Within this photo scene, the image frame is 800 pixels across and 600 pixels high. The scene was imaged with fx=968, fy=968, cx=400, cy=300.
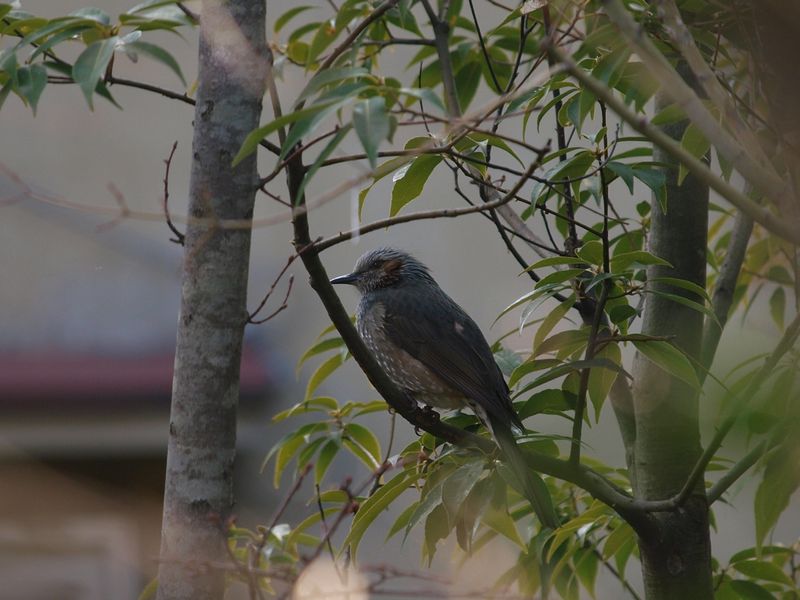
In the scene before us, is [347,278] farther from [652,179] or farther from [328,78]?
[328,78]

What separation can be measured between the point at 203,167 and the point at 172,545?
96 cm

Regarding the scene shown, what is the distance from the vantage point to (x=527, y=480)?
250 cm

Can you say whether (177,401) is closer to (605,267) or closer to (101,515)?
(605,267)

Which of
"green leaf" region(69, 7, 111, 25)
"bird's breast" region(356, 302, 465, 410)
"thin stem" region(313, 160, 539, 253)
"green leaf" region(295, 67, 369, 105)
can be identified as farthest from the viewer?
"bird's breast" region(356, 302, 465, 410)

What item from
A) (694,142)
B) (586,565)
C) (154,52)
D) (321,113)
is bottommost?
(586,565)

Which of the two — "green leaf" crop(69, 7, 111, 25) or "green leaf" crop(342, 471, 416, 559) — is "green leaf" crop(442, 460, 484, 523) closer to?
"green leaf" crop(342, 471, 416, 559)

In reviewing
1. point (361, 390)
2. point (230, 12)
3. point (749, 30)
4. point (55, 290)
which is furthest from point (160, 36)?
point (749, 30)

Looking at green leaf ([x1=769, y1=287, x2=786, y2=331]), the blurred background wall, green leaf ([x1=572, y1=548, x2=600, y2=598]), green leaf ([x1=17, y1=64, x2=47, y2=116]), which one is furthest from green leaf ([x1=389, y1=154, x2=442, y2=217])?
the blurred background wall

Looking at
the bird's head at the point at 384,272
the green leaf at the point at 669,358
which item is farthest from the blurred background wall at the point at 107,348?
the green leaf at the point at 669,358

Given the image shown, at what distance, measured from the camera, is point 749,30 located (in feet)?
8.40

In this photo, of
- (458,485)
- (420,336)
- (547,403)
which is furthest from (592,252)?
(420,336)

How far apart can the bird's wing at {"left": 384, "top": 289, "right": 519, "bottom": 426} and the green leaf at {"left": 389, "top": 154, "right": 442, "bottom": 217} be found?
1.00 m

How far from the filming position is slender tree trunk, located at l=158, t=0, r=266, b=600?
2.37 metres

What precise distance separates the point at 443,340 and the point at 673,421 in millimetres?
1426
